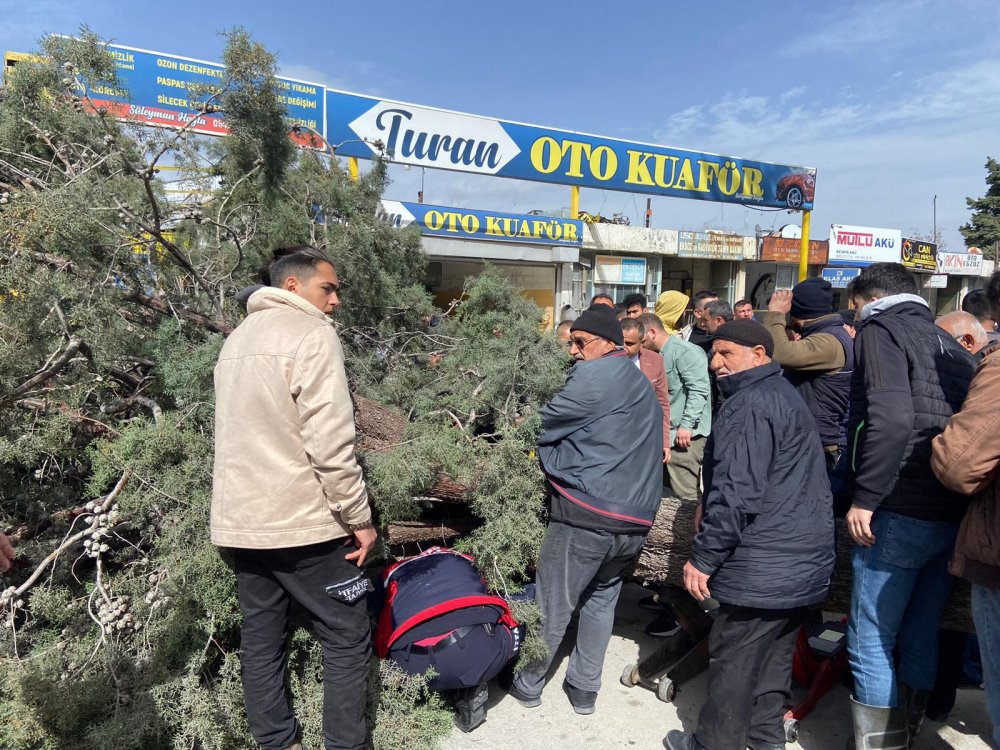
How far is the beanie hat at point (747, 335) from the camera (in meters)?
2.45

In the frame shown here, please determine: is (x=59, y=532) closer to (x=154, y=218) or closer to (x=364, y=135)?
(x=154, y=218)

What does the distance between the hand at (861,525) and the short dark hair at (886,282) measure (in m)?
0.95

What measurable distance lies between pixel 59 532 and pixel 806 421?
3265 mm

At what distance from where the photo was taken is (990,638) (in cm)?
202

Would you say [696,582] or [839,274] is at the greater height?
[839,274]

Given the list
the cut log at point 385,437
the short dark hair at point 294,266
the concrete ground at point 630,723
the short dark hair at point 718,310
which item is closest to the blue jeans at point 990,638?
the concrete ground at point 630,723

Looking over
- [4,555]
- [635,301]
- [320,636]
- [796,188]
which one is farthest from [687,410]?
[796,188]

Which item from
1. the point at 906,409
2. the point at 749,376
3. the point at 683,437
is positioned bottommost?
the point at 683,437

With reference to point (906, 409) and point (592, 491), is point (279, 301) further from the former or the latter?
point (906, 409)

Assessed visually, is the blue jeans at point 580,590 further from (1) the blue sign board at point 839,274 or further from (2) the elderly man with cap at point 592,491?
(1) the blue sign board at point 839,274

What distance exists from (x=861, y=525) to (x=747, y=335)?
2.77ft

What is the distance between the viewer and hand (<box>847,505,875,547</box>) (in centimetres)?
231

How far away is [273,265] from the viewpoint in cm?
233

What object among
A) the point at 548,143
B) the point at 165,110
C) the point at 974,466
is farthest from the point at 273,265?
the point at 548,143
